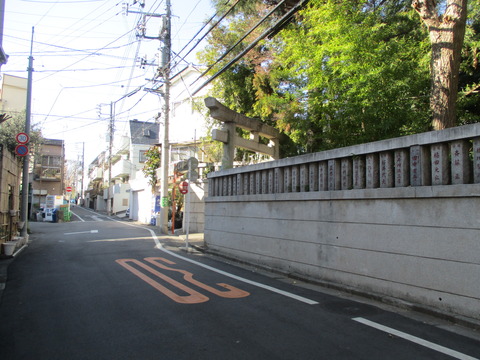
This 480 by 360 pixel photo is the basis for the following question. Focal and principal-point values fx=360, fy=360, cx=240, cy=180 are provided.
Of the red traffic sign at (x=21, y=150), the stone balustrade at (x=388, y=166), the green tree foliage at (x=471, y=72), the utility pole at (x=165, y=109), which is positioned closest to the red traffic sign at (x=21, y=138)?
the red traffic sign at (x=21, y=150)

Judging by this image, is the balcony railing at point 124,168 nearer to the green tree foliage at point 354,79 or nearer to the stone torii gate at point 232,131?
the stone torii gate at point 232,131

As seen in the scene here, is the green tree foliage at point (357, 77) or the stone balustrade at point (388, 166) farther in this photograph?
the green tree foliage at point (357, 77)

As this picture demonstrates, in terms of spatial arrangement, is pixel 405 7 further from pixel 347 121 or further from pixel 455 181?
pixel 455 181

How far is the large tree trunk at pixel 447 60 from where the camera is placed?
7.50 meters

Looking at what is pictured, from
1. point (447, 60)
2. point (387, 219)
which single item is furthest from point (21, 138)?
point (447, 60)

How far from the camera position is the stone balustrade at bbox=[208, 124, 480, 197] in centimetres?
527

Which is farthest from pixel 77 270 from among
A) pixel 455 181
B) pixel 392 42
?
pixel 392 42

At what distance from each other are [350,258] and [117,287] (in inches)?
177

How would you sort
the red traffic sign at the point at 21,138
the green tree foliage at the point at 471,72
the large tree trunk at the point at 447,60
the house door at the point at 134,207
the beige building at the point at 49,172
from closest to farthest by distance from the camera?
the large tree trunk at the point at 447,60 → the green tree foliage at the point at 471,72 → the red traffic sign at the point at 21,138 → the house door at the point at 134,207 → the beige building at the point at 49,172

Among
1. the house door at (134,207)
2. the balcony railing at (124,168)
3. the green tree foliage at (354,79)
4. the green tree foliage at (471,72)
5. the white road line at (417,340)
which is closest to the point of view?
the white road line at (417,340)

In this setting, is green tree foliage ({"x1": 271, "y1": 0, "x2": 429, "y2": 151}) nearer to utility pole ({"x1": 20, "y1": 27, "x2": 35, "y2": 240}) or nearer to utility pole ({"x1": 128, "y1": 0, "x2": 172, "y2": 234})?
utility pole ({"x1": 128, "y1": 0, "x2": 172, "y2": 234})

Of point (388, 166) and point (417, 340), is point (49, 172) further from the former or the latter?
point (417, 340)

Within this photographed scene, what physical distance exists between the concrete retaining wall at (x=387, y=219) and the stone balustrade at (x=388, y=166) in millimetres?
16

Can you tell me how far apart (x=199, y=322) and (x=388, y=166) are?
13.4ft
